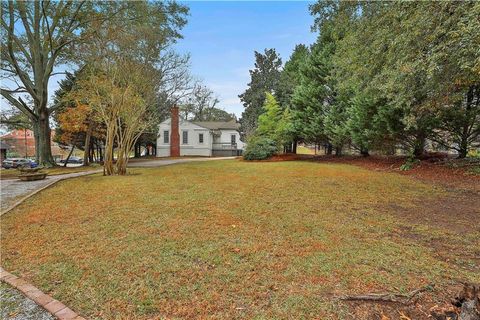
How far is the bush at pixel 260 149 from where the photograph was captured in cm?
1935

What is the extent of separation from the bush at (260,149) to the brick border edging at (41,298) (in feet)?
55.7

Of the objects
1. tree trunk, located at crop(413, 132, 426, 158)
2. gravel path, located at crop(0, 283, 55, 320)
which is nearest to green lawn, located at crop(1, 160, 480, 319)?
gravel path, located at crop(0, 283, 55, 320)

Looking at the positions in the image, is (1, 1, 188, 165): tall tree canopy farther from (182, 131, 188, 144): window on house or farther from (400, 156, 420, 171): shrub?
(182, 131, 188, 144): window on house

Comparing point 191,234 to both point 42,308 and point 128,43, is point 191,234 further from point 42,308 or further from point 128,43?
point 128,43

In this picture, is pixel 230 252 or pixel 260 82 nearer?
pixel 230 252

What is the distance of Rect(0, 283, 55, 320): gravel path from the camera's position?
7.12 ft

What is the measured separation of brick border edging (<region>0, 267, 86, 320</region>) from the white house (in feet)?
88.8

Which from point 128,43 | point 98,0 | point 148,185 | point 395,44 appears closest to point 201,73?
point 98,0

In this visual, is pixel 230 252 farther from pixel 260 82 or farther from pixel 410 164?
pixel 260 82

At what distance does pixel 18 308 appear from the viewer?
7.51 ft

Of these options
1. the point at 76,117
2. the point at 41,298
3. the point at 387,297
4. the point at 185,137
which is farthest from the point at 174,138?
the point at 387,297

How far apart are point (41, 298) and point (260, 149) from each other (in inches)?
687

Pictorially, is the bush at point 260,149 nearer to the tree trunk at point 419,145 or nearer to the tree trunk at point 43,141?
the tree trunk at point 419,145

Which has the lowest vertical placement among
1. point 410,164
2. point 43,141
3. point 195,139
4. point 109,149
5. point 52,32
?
point 410,164
